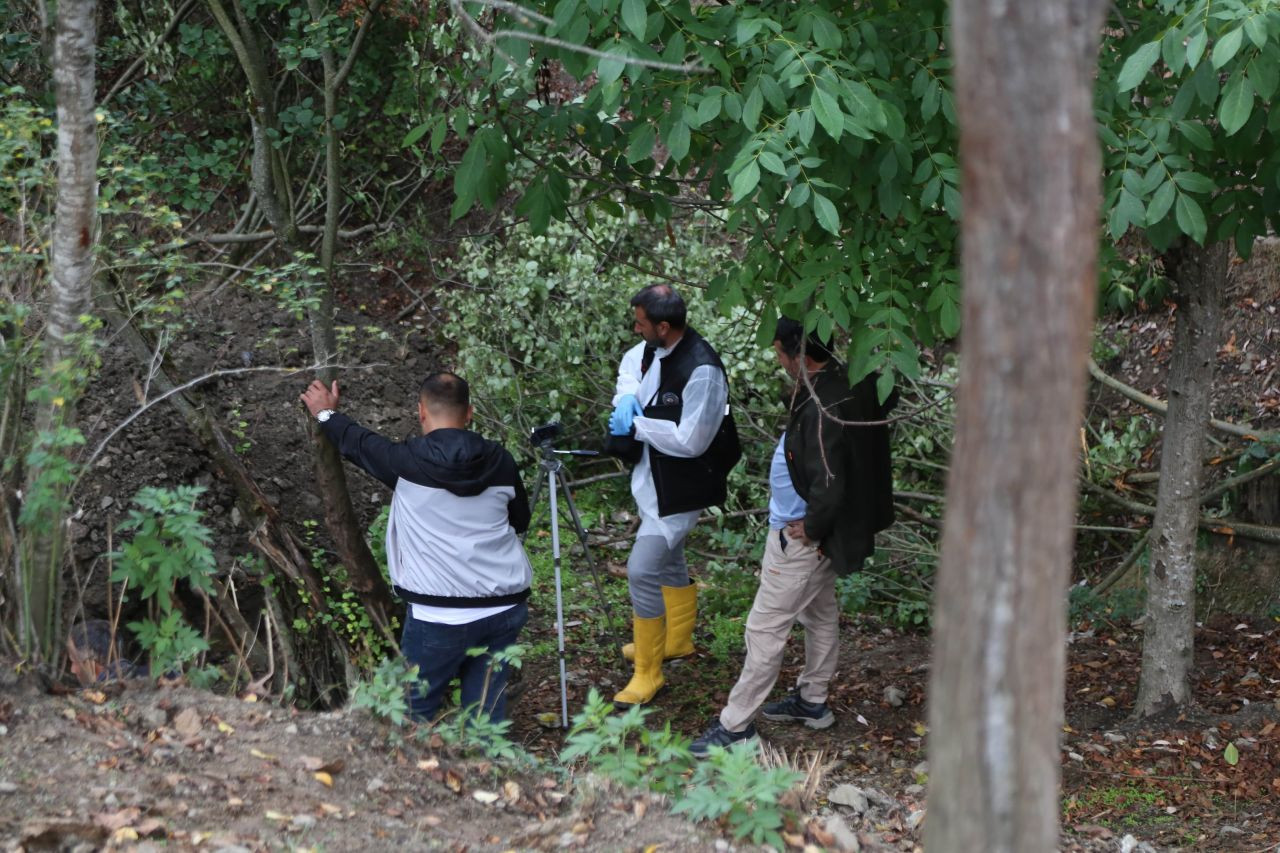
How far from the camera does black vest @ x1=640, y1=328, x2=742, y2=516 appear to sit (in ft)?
20.9

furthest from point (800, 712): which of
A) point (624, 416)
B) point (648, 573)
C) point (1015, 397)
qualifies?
point (1015, 397)

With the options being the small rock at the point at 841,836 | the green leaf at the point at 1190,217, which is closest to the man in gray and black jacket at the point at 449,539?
the small rock at the point at 841,836

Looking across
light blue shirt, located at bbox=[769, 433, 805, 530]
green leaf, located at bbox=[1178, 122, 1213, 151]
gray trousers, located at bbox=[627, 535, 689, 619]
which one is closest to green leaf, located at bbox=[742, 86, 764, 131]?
green leaf, located at bbox=[1178, 122, 1213, 151]

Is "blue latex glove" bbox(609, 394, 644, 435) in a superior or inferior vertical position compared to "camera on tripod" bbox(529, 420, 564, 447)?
superior

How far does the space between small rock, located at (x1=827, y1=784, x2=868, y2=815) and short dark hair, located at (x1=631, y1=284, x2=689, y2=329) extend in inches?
97.5

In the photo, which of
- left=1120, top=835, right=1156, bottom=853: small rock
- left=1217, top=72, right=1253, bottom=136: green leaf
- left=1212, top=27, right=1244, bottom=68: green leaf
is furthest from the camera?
left=1120, top=835, right=1156, bottom=853: small rock

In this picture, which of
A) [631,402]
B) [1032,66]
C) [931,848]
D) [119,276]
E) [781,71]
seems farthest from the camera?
[631,402]

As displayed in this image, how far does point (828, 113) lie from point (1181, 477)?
316cm

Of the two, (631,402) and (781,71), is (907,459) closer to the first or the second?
(631,402)

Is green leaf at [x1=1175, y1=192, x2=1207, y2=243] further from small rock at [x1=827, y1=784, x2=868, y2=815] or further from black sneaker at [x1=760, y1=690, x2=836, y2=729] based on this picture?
black sneaker at [x1=760, y1=690, x2=836, y2=729]

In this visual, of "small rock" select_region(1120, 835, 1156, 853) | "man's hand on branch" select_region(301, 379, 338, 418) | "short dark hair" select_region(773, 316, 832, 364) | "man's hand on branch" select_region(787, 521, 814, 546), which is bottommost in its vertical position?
"small rock" select_region(1120, 835, 1156, 853)

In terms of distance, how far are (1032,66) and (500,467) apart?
3.73 metres

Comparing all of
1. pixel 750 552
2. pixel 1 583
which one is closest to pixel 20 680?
pixel 1 583

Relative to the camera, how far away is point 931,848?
2027mm
